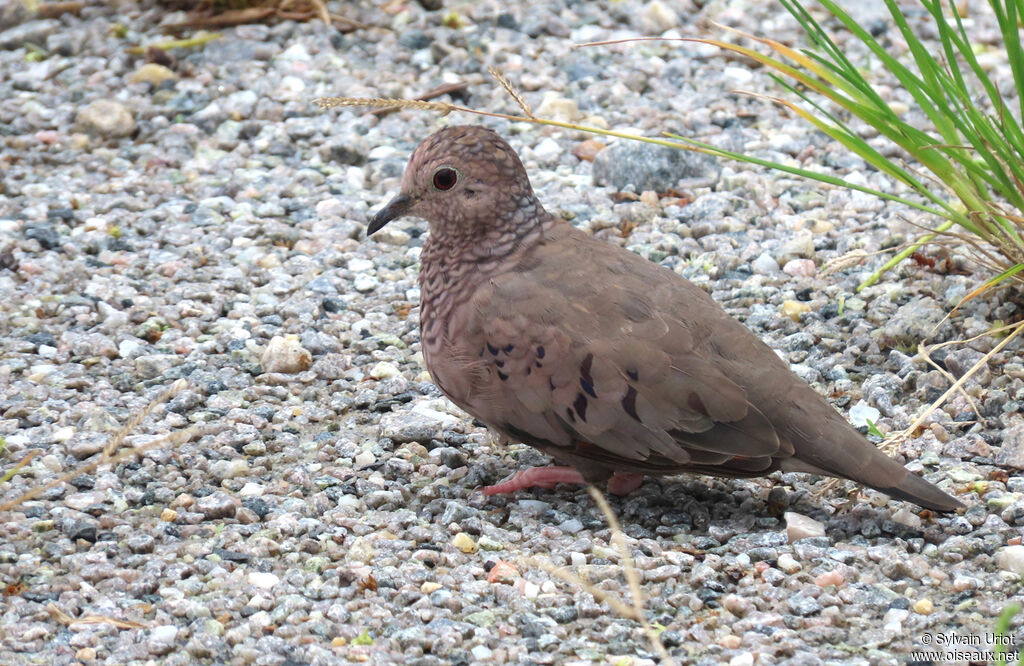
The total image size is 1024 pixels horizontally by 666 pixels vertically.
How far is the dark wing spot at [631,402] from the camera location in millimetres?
3570

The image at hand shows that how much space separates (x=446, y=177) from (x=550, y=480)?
94 centimetres

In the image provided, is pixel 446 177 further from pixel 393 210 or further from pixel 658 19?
pixel 658 19

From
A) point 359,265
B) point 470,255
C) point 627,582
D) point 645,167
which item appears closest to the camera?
point 627,582

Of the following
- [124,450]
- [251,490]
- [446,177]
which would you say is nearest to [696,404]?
[446,177]

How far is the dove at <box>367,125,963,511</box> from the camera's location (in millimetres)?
3535

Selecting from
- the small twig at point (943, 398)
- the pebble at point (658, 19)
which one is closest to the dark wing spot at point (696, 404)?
the small twig at point (943, 398)

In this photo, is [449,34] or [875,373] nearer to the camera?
[875,373]

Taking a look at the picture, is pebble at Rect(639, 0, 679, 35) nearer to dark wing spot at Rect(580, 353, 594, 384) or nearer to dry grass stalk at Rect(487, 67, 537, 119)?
dry grass stalk at Rect(487, 67, 537, 119)

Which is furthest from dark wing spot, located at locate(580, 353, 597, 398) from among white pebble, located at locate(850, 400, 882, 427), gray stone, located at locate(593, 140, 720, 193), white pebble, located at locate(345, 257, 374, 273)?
gray stone, located at locate(593, 140, 720, 193)

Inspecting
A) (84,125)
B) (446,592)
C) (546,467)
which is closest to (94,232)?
(84,125)

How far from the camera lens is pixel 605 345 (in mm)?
3592

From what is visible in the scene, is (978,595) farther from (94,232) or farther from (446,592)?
(94,232)

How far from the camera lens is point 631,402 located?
3572mm

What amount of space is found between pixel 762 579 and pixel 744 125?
3.08 metres
